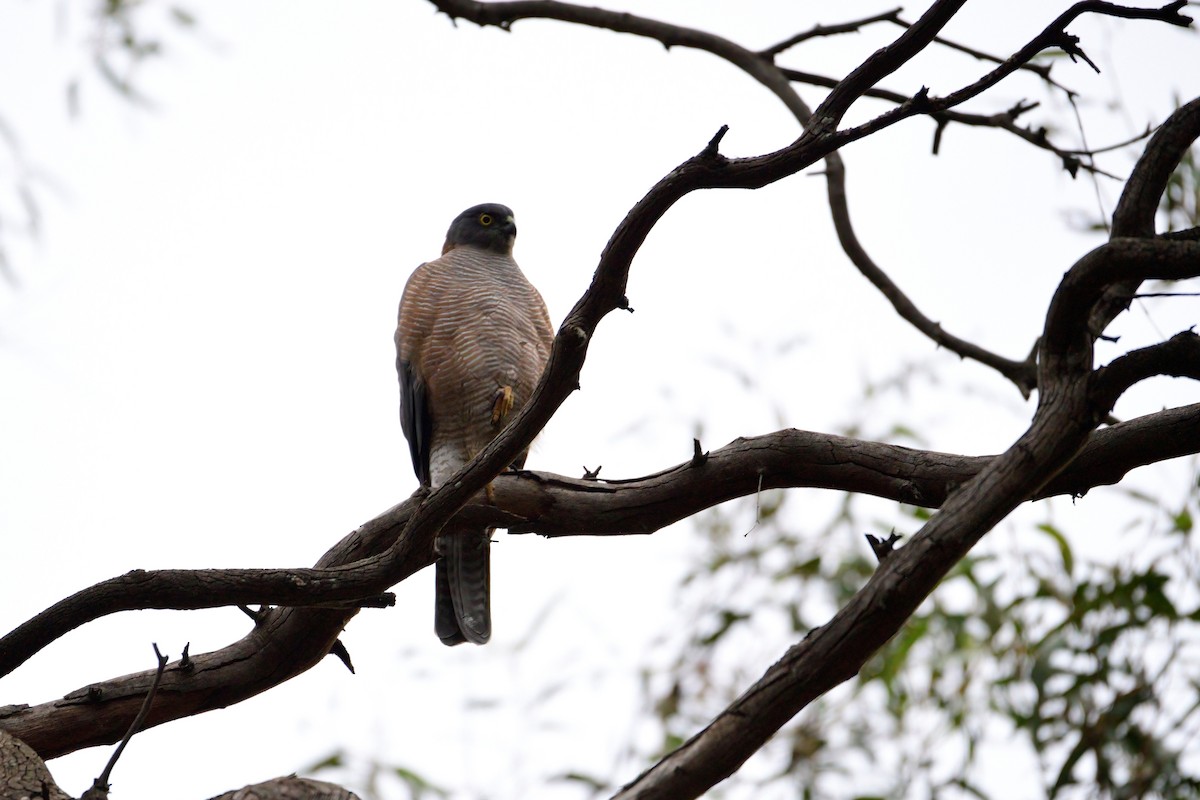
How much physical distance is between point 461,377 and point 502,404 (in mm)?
236

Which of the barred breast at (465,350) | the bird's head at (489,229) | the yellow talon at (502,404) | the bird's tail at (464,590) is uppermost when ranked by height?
the bird's head at (489,229)

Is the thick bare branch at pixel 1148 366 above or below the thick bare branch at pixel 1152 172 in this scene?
below

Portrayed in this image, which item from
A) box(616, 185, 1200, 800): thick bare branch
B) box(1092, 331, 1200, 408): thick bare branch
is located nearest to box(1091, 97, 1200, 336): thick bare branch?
box(1092, 331, 1200, 408): thick bare branch

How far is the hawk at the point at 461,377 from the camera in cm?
425

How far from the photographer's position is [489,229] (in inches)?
209

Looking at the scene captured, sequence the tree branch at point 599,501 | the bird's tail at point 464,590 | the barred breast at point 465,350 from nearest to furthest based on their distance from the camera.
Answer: the tree branch at point 599,501 → the bird's tail at point 464,590 → the barred breast at point 465,350

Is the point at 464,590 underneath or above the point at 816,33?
underneath

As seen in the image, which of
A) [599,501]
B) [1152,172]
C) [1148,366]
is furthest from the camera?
[599,501]

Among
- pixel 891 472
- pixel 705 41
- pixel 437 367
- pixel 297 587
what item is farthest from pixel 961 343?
pixel 297 587

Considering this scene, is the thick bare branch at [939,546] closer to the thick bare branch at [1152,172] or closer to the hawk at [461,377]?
the thick bare branch at [1152,172]

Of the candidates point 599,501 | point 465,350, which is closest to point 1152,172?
point 599,501

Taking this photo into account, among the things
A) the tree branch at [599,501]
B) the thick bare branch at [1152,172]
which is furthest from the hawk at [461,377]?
the thick bare branch at [1152,172]

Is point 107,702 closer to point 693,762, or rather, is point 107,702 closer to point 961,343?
point 693,762

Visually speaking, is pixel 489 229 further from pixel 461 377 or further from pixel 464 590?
pixel 464 590
